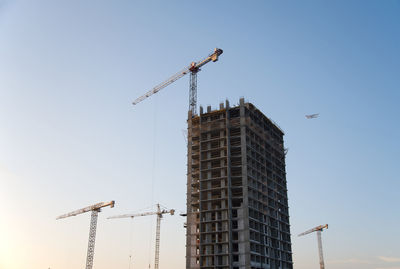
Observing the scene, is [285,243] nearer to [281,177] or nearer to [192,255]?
[281,177]

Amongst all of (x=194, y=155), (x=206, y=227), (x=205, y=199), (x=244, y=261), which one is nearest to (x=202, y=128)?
(x=194, y=155)

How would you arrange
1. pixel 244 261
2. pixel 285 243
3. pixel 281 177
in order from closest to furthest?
pixel 244 261
pixel 285 243
pixel 281 177

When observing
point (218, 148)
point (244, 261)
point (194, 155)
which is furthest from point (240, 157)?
point (244, 261)

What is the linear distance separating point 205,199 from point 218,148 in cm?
1713

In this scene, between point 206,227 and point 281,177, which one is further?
point 281,177

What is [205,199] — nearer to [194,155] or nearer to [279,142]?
[194,155]

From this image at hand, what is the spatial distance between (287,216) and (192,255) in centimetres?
4651

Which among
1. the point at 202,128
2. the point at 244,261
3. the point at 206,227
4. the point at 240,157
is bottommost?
the point at 244,261

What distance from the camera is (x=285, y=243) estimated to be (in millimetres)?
151500

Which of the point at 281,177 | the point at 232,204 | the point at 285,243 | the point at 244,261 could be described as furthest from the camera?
the point at 281,177

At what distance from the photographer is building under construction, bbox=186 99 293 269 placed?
126562 mm

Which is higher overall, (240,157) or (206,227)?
(240,157)

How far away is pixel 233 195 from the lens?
13275 cm

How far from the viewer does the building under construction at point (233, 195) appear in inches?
4983
